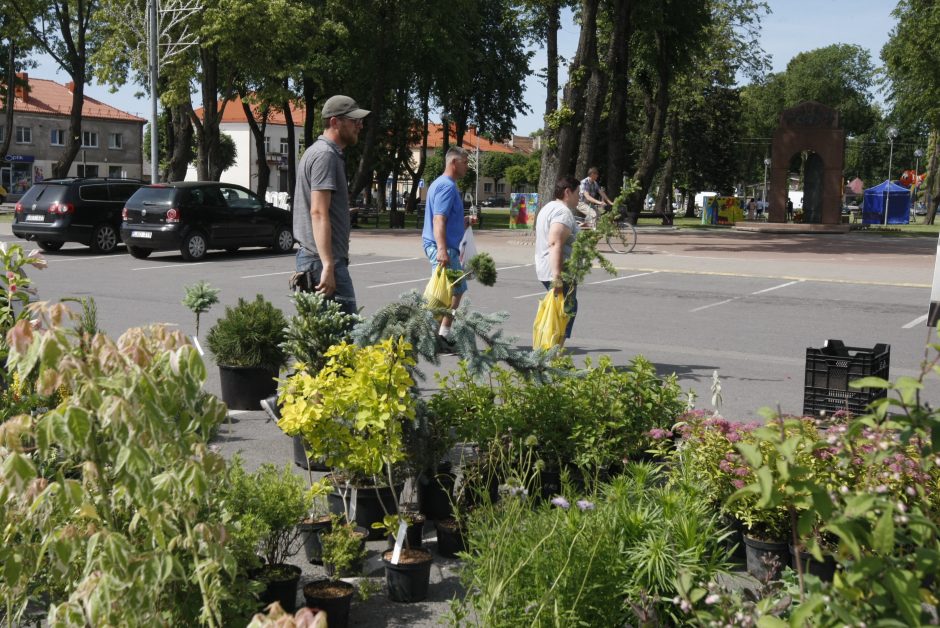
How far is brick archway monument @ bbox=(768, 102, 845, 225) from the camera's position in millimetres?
38906

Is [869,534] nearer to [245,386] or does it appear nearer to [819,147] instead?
[245,386]

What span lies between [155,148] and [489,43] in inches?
1266

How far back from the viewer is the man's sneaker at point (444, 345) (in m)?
5.37

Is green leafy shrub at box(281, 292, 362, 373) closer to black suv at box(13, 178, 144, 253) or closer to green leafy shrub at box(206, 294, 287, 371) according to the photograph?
green leafy shrub at box(206, 294, 287, 371)

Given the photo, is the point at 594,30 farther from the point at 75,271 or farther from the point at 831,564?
the point at 831,564

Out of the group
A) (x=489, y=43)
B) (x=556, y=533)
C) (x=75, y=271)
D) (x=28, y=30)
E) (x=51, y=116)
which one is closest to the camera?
(x=556, y=533)

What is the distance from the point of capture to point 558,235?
8664 millimetres

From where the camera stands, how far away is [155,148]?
2795 cm

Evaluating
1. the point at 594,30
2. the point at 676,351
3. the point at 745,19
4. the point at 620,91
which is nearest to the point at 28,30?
the point at 620,91

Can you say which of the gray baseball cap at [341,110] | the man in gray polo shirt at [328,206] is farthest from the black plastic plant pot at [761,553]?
the gray baseball cap at [341,110]

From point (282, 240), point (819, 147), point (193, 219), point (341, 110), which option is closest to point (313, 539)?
point (341, 110)

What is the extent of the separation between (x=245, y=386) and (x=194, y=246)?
1527cm

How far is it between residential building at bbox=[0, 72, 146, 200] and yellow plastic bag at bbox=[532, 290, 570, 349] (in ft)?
229

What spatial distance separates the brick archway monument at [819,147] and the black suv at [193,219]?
76.1 feet
